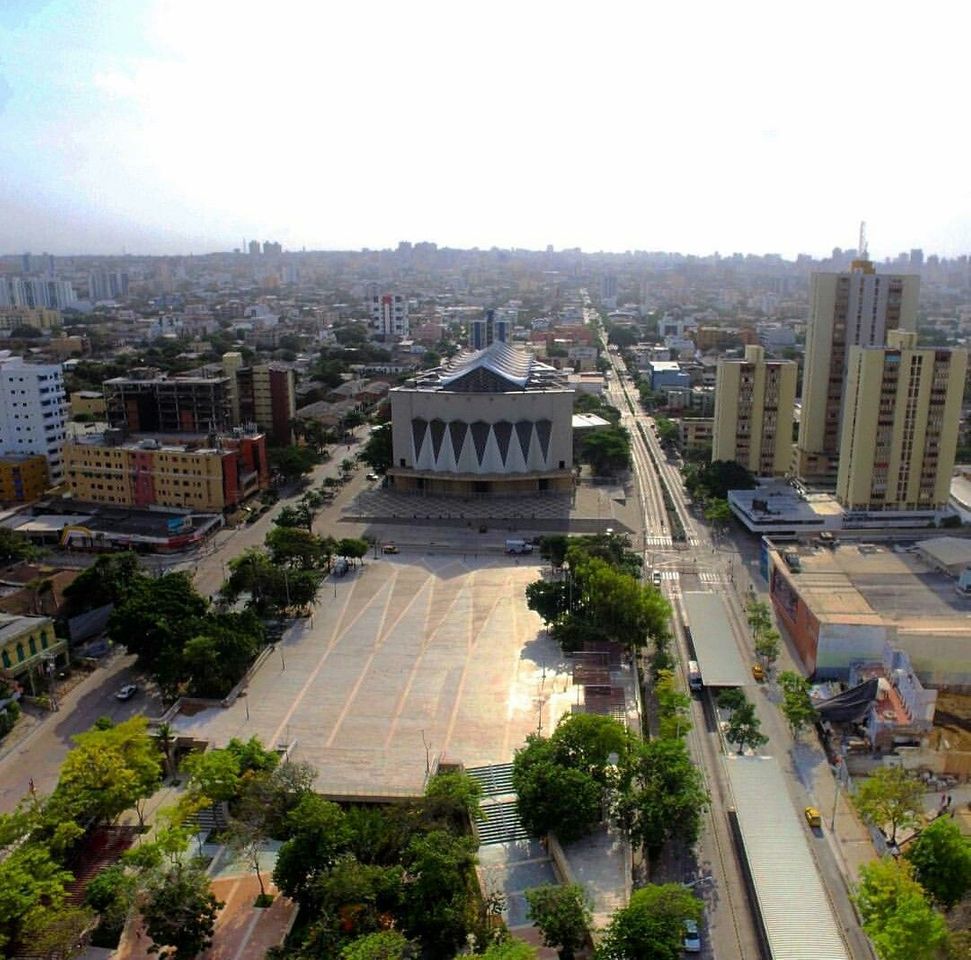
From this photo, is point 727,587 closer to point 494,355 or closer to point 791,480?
point 791,480

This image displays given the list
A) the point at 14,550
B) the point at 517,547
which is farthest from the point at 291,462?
the point at 517,547

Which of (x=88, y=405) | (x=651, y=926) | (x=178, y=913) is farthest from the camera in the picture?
(x=88, y=405)

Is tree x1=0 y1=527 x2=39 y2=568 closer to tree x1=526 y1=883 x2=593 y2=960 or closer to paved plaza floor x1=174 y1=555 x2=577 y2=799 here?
paved plaza floor x1=174 y1=555 x2=577 y2=799

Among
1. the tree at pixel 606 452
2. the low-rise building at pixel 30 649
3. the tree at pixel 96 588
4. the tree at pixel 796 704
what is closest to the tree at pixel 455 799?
the tree at pixel 796 704

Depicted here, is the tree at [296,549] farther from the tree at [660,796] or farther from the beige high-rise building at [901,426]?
the beige high-rise building at [901,426]

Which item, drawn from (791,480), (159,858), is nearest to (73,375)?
(791,480)

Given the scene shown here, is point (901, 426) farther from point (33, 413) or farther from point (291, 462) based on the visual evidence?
point (33, 413)

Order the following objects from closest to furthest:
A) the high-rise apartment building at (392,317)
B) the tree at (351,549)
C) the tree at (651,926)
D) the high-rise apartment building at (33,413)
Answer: the tree at (651,926) < the tree at (351,549) < the high-rise apartment building at (33,413) < the high-rise apartment building at (392,317)
